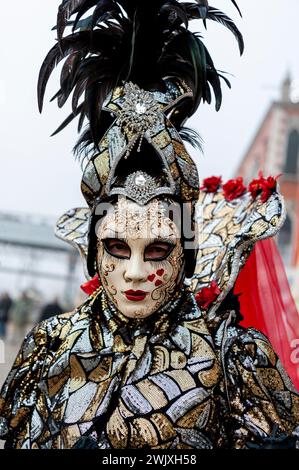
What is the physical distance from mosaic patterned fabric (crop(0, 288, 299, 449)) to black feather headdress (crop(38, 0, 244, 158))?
788mm

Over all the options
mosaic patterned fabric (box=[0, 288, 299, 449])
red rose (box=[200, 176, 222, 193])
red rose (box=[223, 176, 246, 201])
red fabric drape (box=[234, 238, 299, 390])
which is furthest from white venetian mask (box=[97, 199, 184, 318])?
red rose (box=[200, 176, 222, 193])

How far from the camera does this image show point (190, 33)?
3.27 metres

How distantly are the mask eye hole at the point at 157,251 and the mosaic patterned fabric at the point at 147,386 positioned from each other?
202mm

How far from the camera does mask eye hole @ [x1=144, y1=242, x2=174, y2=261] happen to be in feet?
9.95

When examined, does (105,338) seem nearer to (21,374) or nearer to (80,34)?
(21,374)

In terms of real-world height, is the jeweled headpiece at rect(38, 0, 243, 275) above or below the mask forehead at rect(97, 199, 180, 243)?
above

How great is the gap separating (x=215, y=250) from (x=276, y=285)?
0.56 m

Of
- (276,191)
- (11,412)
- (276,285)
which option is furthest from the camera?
(276,285)

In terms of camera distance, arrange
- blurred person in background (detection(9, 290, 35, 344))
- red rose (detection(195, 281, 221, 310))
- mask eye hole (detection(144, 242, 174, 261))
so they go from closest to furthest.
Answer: mask eye hole (detection(144, 242, 174, 261)), red rose (detection(195, 281, 221, 310)), blurred person in background (detection(9, 290, 35, 344))

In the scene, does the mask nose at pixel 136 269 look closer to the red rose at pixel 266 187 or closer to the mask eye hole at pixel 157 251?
the mask eye hole at pixel 157 251

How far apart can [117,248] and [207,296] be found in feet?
1.99

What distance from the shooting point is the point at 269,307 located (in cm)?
425

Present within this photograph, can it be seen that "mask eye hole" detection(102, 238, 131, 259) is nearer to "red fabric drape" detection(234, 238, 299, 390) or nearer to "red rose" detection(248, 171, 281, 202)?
"red rose" detection(248, 171, 281, 202)
